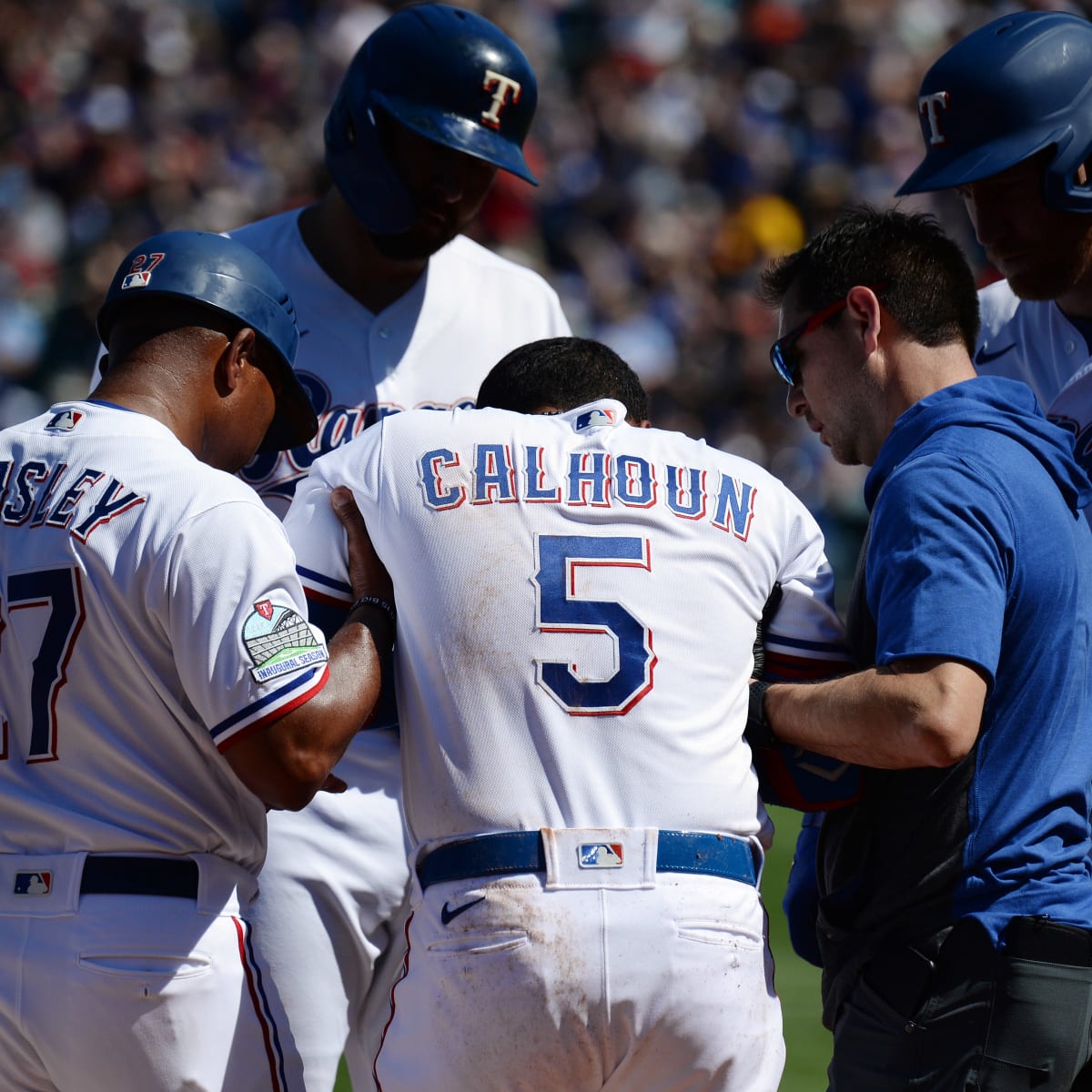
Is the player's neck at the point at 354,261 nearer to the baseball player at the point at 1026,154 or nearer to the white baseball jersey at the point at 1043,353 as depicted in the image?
the baseball player at the point at 1026,154

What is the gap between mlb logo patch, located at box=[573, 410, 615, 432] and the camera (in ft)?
10.4

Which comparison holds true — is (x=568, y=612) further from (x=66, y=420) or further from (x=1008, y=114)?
(x=1008, y=114)

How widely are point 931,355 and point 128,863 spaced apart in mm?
1932

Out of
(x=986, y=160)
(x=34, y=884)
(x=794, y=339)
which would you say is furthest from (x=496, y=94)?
(x=34, y=884)

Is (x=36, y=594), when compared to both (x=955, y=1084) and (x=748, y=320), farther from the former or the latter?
(x=748, y=320)

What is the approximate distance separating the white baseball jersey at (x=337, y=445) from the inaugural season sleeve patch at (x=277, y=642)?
1.25 m

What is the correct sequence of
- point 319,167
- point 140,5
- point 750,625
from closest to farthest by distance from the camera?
point 750,625, point 319,167, point 140,5

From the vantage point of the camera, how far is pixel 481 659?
9.57ft

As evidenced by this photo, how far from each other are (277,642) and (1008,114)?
8.29 feet

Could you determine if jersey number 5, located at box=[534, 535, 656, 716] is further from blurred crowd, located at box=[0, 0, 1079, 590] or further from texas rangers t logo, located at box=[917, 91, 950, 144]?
blurred crowd, located at box=[0, 0, 1079, 590]

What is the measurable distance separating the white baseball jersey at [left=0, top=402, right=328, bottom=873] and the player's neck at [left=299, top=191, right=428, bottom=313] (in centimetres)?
183

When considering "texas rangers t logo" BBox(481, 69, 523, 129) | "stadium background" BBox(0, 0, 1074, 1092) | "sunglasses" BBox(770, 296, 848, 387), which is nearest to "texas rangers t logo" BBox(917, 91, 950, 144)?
"sunglasses" BBox(770, 296, 848, 387)

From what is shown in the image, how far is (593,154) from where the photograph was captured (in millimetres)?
14625

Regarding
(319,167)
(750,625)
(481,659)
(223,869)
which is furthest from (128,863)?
(319,167)
